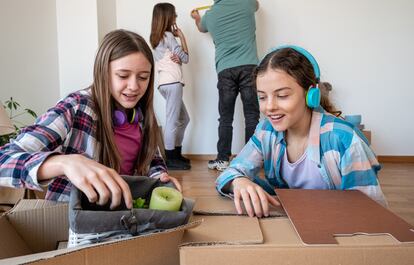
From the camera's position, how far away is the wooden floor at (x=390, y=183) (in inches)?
63.8

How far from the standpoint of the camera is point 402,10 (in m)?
2.75

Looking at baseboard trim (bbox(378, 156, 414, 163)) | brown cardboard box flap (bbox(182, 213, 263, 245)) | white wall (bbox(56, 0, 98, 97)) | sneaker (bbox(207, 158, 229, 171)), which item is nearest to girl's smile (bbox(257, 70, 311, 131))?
brown cardboard box flap (bbox(182, 213, 263, 245))

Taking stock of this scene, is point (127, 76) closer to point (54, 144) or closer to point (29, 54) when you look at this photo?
point (54, 144)

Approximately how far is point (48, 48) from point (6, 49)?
44 cm

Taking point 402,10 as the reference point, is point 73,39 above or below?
below

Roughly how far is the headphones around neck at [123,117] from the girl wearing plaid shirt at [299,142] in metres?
0.30

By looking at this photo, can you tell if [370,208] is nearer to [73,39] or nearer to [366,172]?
[366,172]

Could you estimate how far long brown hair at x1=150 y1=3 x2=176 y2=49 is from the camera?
2.41 meters

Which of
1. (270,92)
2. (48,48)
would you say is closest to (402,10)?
(270,92)

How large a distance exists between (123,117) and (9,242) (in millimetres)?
459

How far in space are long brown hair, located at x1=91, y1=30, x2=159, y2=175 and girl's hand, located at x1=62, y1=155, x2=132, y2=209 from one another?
37 cm

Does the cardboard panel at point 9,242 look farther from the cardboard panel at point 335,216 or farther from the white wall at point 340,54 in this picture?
the white wall at point 340,54

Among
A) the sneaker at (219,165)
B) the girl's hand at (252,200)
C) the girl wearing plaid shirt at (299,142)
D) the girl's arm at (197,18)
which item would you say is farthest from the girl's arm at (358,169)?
the girl's arm at (197,18)

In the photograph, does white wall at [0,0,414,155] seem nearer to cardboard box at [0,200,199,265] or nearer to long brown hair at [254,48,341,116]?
long brown hair at [254,48,341,116]
